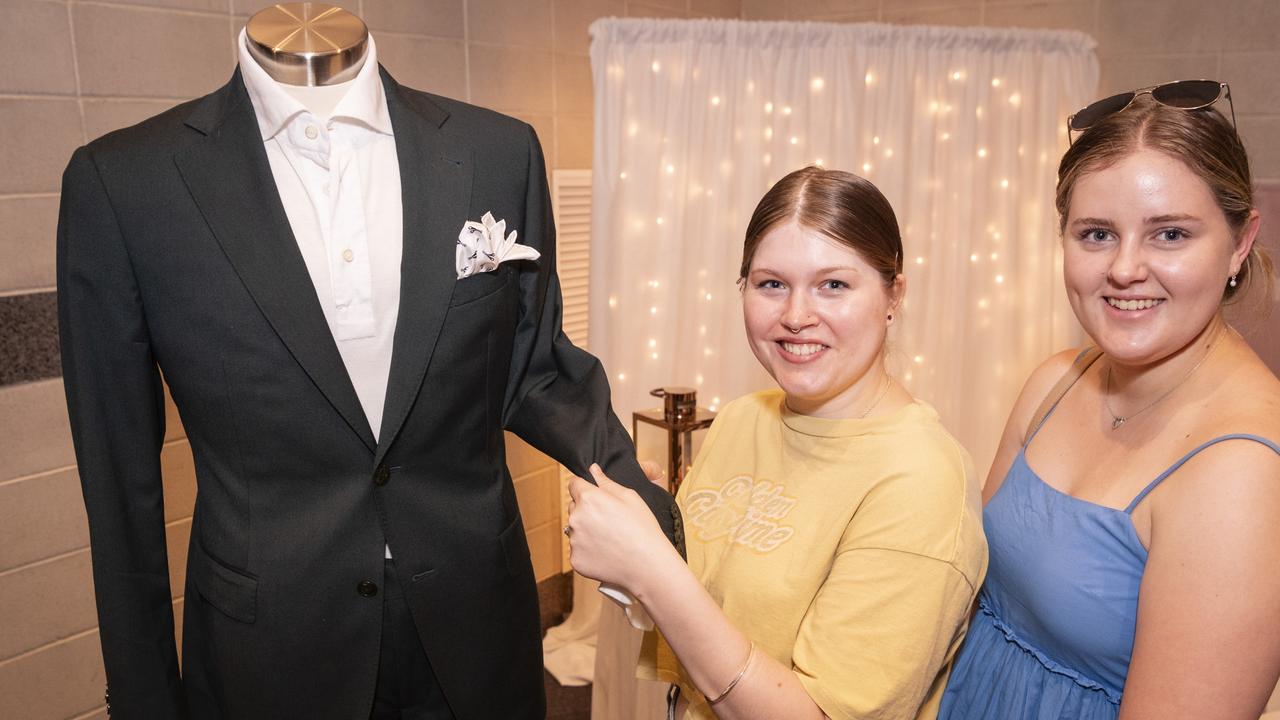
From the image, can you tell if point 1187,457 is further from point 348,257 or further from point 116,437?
point 116,437

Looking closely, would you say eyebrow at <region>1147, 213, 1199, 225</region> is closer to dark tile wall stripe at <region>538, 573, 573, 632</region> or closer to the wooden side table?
the wooden side table

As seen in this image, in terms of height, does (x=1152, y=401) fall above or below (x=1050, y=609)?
above

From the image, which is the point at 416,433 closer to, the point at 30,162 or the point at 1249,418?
the point at 1249,418

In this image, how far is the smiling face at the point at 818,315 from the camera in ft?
4.16

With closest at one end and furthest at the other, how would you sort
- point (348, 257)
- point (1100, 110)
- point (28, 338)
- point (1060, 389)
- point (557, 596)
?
point (348, 257), point (1100, 110), point (1060, 389), point (28, 338), point (557, 596)

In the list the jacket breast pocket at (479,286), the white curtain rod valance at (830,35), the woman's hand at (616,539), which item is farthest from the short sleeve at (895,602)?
the white curtain rod valance at (830,35)

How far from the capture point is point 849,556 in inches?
46.5

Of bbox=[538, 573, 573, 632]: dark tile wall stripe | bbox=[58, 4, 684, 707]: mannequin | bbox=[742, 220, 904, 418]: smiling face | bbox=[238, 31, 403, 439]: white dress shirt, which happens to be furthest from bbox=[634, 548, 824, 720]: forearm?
bbox=[538, 573, 573, 632]: dark tile wall stripe

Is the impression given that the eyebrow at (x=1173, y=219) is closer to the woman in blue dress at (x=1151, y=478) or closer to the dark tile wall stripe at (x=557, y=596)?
the woman in blue dress at (x=1151, y=478)

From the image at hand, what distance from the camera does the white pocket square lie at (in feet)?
4.14

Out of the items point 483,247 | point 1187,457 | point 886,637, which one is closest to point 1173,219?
point 1187,457

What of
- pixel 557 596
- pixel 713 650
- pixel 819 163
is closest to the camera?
pixel 713 650

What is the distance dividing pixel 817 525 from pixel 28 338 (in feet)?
6.51

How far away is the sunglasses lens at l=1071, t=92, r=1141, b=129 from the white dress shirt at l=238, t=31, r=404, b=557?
994 mm
